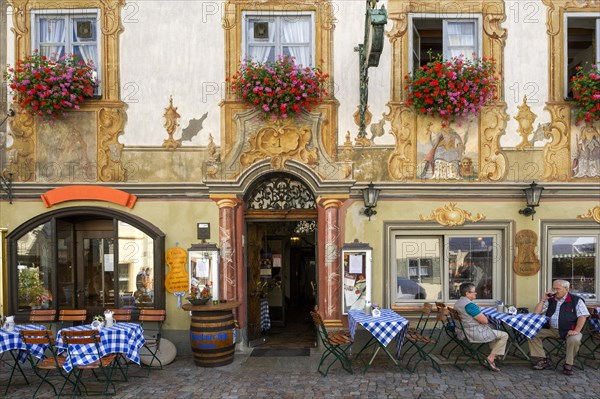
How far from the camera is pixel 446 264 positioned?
7.90m

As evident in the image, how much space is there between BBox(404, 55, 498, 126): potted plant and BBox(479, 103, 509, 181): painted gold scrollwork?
264 mm

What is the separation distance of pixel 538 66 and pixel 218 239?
612 centimetres

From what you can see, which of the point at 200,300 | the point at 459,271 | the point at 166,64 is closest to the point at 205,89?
the point at 166,64

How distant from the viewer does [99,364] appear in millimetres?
5926

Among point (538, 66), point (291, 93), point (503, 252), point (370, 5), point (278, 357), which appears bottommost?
point (278, 357)

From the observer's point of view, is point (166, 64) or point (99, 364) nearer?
point (99, 364)

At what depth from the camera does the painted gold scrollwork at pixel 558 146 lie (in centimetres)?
777

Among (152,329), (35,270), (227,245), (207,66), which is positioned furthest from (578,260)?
(35,270)

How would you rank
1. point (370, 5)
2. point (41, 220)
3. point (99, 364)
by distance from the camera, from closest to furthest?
point (99, 364), point (370, 5), point (41, 220)

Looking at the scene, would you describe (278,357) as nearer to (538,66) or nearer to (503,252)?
(503,252)

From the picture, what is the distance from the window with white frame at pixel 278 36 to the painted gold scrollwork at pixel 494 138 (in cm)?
312

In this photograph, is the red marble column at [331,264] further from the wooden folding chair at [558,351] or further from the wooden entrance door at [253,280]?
the wooden folding chair at [558,351]

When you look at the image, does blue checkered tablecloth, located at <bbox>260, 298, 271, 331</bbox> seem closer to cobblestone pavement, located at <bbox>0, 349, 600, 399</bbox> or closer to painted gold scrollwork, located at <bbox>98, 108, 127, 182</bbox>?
cobblestone pavement, located at <bbox>0, 349, 600, 399</bbox>

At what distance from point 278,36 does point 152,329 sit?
537 cm
